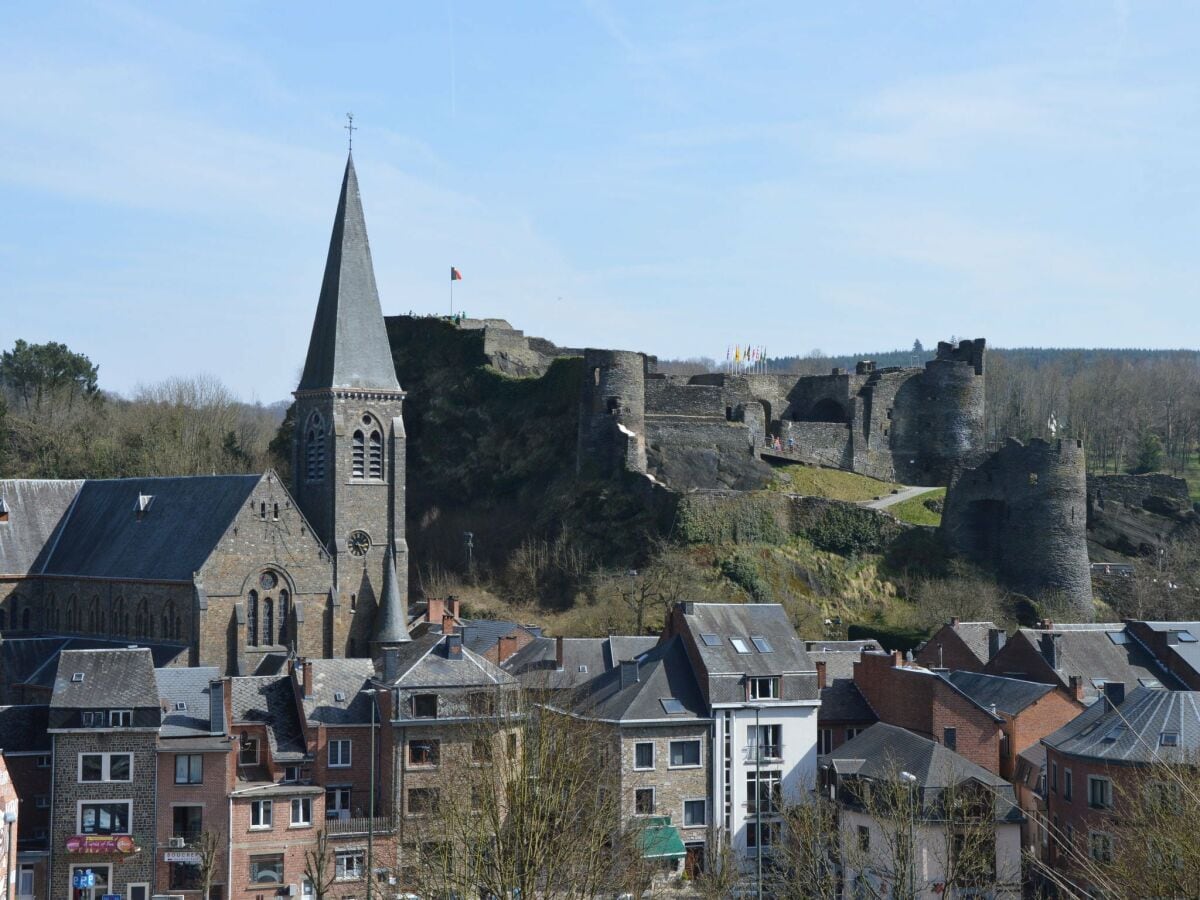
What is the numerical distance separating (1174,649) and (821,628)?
47.0 ft

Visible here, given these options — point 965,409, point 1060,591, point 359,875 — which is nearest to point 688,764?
point 359,875

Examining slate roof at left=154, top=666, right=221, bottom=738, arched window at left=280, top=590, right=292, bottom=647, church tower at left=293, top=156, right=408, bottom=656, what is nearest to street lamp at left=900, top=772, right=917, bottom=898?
slate roof at left=154, top=666, right=221, bottom=738

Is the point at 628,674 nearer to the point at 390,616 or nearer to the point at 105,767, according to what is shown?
the point at 390,616

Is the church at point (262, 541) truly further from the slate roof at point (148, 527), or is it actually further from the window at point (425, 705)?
the window at point (425, 705)

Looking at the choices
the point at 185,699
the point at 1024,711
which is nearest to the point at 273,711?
the point at 185,699

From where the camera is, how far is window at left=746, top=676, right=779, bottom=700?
144ft

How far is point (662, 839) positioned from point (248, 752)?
32.7ft

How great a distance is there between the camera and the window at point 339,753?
138 feet

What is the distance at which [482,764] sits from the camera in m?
35.8

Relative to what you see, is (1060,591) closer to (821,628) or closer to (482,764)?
(821,628)

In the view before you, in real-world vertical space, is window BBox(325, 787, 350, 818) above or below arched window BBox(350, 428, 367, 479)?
below

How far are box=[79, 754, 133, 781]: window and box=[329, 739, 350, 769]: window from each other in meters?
4.73

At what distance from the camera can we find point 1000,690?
45375 millimetres

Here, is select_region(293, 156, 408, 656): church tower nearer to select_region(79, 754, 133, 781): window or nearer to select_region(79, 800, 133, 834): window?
select_region(79, 754, 133, 781): window
